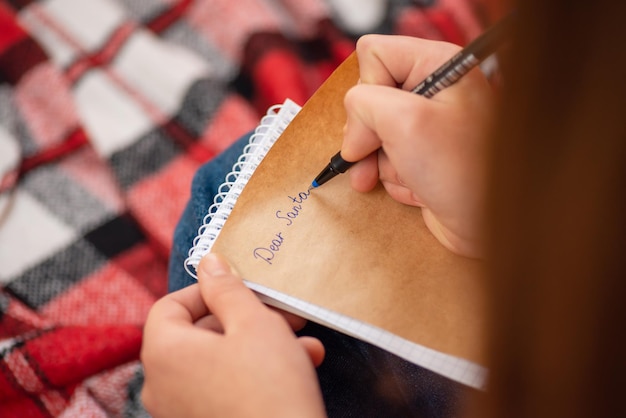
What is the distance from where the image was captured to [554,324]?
24 centimetres

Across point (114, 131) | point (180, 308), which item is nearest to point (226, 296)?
point (180, 308)

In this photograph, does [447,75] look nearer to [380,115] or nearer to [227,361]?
[380,115]

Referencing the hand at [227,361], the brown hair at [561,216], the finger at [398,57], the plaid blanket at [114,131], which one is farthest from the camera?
the plaid blanket at [114,131]

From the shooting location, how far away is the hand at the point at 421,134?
1.39 feet

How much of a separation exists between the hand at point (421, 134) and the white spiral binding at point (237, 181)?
3.5 inches

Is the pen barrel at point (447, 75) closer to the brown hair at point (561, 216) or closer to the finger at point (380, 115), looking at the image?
the finger at point (380, 115)

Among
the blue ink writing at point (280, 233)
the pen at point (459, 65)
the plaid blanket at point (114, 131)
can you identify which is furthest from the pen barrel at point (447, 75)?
the plaid blanket at point (114, 131)

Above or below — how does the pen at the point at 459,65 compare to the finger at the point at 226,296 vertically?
above

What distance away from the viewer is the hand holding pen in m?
0.42

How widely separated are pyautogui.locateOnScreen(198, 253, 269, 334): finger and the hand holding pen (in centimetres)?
13

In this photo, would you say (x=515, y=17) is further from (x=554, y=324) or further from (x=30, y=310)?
(x=30, y=310)

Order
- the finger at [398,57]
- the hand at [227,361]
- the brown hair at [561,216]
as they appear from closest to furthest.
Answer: the brown hair at [561,216] < the hand at [227,361] < the finger at [398,57]

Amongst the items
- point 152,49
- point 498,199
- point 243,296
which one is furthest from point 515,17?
point 152,49

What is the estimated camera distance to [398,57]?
1.60ft
